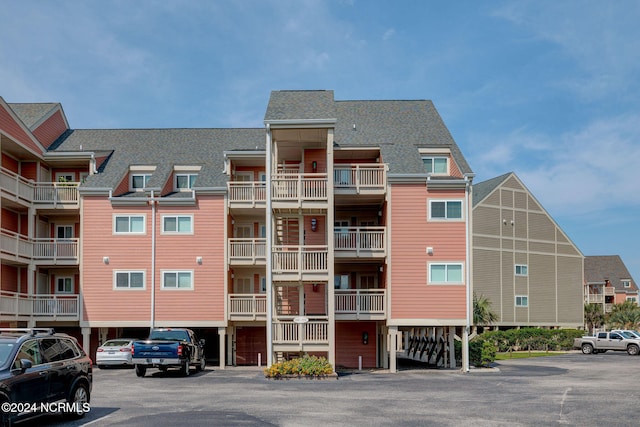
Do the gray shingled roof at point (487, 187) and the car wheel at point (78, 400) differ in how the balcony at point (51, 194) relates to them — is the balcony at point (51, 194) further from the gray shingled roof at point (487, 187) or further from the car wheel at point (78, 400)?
the gray shingled roof at point (487, 187)

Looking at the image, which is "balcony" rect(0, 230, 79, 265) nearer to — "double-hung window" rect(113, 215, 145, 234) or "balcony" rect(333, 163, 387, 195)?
"double-hung window" rect(113, 215, 145, 234)

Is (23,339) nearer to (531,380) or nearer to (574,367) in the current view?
(531,380)

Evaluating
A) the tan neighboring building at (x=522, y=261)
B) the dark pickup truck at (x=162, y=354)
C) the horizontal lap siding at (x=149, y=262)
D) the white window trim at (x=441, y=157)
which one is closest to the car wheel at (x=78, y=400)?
the dark pickup truck at (x=162, y=354)

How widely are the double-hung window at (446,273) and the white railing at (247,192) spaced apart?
884cm

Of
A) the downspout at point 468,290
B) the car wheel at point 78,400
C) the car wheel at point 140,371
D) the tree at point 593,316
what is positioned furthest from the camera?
the tree at point 593,316

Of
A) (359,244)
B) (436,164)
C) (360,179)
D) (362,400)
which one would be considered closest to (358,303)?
(359,244)

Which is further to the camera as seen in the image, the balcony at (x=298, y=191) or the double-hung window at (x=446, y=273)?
the double-hung window at (x=446, y=273)

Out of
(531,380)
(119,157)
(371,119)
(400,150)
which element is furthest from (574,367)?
(119,157)

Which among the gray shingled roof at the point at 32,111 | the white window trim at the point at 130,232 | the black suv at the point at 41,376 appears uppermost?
the gray shingled roof at the point at 32,111

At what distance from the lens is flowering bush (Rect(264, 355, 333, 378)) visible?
25.1 m

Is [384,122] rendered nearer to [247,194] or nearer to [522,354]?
[247,194]

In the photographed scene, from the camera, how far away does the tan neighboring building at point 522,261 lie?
187 ft

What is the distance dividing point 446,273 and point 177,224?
13380mm

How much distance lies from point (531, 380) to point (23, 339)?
19.4m
